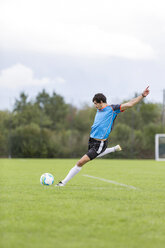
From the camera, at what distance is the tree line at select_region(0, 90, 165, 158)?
31.6m

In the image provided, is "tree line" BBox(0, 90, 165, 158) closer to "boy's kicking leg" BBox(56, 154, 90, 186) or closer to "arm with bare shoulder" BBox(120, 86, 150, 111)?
"boy's kicking leg" BBox(56, 154, 90, 186)

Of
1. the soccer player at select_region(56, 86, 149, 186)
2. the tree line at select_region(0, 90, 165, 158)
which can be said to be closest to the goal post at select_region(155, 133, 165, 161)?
the tree line at select_region(0, 90, 165, 158)

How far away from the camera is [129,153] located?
106 ft

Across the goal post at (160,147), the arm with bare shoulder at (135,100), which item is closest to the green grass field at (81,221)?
the arm with bare shoulder at (135,100)

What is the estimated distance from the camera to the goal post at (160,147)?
1208 inches

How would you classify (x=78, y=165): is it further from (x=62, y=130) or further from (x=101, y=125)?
(x=62, y=130)

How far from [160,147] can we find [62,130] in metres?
7.98

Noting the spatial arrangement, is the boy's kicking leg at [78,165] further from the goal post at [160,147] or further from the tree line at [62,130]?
the tree line at [62,130]

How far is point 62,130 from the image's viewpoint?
33.0m

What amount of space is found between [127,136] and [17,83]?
1069 centimetres

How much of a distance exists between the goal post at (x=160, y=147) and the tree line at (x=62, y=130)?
2.22 feet

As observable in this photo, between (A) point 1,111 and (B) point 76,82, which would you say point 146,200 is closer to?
(A) point 1,111

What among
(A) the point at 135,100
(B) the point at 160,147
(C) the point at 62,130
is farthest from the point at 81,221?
(C) the point at 62,130

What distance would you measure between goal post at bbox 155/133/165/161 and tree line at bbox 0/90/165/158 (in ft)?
2.22
